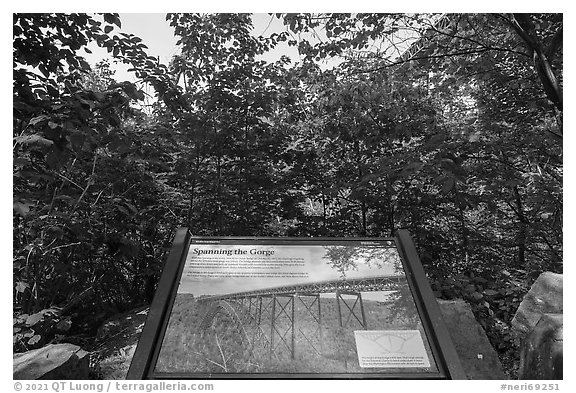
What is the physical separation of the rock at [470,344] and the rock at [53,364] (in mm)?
2465

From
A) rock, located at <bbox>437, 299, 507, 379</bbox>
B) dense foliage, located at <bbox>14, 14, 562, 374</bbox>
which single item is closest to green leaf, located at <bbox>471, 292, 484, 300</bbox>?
dense foliage, located at <bbox>14, 14, 562, 374</bbox>

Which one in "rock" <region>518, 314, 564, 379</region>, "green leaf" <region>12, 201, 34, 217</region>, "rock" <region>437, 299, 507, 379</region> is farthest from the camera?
"rock" <region>437, 299, 507, 379</region>

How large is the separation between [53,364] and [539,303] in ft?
10.5

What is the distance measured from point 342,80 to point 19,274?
11.8 feet

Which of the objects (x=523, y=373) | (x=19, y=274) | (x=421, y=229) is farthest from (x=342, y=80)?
(x=19, y=274)

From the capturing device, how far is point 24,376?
6.61 feet

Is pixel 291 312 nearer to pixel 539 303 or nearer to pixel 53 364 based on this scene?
pixel 53 364

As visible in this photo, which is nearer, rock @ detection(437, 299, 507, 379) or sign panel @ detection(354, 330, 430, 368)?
sign panel @ detection(354, 330, 430, 368)

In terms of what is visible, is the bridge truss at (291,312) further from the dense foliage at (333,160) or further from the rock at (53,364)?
the dense foliage at (333,160)

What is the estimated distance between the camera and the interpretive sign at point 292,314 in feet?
5.18

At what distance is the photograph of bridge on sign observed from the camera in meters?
1.60

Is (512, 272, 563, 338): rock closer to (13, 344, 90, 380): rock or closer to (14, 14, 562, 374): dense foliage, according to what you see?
(14, 14, 562, 374): dense foliage

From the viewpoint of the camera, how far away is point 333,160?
177 inches
